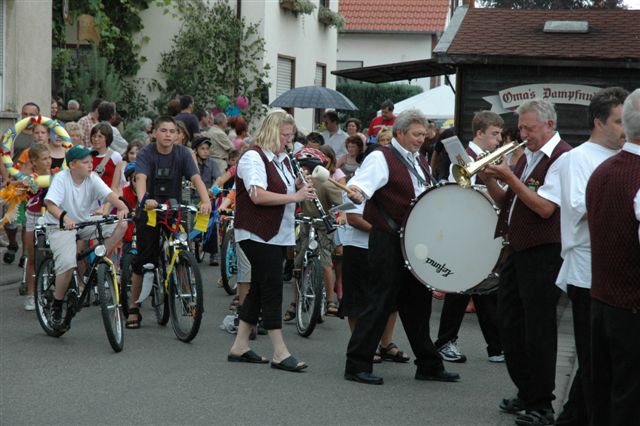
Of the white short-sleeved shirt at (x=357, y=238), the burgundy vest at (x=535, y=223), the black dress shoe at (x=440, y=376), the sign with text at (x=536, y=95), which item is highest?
the sign with text at (x=536, y=95)

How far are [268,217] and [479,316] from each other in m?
1.98

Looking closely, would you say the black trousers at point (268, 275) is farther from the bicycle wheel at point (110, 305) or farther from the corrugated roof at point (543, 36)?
the corrugated roof at point (543, 36)

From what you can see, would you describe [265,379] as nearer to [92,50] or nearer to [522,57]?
[522,57]

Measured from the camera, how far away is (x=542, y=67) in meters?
13.1

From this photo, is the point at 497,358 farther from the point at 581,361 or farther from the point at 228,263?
the point at 228,263

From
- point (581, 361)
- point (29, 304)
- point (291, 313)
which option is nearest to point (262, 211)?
point (291, 313)

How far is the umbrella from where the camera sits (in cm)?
2073

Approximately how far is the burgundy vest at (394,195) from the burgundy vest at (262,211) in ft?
2.67

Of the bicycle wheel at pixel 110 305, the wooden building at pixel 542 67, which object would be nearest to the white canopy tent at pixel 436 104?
the wooden building at pixel 542 67

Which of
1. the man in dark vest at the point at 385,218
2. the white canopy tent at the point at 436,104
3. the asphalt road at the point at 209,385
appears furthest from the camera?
the white canopy tent at the point at 436,104

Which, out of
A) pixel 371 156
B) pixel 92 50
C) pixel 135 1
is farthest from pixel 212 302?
pixel 135 1

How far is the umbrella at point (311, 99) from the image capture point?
2073cm

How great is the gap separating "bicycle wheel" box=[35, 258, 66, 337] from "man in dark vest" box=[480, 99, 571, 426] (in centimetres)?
422

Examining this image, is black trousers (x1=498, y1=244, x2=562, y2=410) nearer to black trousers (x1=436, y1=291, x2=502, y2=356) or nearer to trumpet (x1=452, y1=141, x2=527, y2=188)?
trumpet (x1=452, y1=141, x2=527, y2=188)
